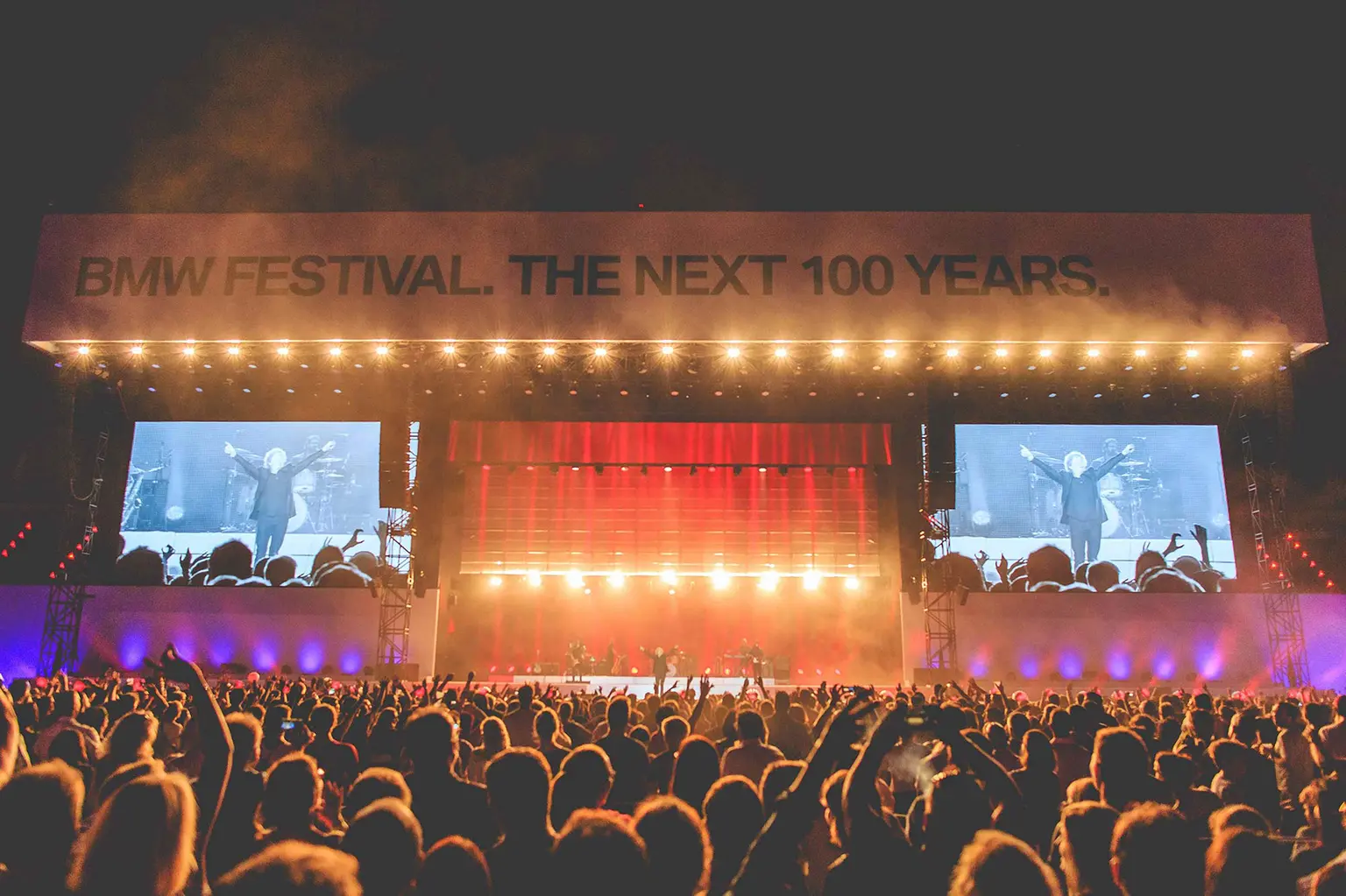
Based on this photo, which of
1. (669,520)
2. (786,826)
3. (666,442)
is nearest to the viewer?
(786,826)

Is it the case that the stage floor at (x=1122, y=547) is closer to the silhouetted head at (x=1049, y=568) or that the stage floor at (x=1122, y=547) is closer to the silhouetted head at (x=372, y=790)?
the silhouetted head at (x=1049, y=568)

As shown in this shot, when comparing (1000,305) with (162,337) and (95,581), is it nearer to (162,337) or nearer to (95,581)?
(162,337)

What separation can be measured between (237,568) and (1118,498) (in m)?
23.4

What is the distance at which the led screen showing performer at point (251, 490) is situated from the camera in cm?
2192

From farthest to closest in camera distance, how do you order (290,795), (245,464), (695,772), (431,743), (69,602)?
(245,464)
(69,602)
(695,772)
(431,743)
(290,795)

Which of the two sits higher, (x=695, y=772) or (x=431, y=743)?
(x=431, y=743)

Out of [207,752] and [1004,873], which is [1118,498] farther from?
[207,752]

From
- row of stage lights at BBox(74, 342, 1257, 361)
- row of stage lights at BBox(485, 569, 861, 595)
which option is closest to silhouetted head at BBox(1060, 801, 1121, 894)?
row of stage lights at BBox(74, 342, 1257, 361)

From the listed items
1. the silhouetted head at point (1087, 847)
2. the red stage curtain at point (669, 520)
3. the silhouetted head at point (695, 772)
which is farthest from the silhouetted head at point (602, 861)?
the red stage curtain at point (669, 520)

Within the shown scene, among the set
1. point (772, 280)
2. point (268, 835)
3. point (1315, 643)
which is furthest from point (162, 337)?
point (1315, 643)

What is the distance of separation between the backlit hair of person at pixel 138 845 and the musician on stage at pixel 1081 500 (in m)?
Result: 22.6

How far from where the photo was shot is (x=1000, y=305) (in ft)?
52.5

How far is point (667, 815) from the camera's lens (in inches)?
87.0

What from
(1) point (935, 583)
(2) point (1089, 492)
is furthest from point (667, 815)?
(2) point (1089, 492)
